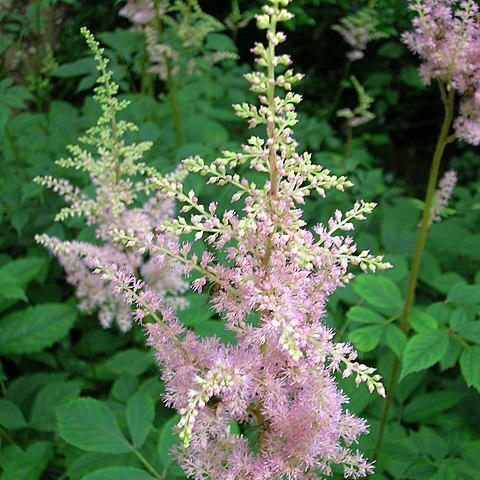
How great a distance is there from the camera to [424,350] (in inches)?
72.1

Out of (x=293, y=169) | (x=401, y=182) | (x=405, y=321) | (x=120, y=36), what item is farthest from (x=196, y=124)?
(x=401, y=182)

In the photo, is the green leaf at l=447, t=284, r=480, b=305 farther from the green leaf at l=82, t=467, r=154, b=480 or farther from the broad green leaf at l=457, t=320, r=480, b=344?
the green leaf at l=82, t=467, r=154, b=480

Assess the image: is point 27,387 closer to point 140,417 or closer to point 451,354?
point 140,417

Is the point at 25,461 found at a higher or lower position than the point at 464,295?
lower

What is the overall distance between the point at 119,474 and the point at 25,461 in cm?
59

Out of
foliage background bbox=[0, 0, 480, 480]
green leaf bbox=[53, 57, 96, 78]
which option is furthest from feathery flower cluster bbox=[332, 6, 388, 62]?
green leaf bbox=[53, 57, 96, 78]

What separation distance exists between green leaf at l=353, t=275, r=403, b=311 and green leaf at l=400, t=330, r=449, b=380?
6.8 inches

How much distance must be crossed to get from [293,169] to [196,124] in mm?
2098

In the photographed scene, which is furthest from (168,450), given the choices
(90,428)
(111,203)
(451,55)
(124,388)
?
(451,55)

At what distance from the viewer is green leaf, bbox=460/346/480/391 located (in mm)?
1741

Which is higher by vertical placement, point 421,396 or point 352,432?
point 352,432

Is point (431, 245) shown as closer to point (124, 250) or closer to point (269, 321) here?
point (124, 250)

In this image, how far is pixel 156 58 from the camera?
3379mm

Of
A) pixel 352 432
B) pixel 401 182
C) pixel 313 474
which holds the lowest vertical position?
pixel 401 182
